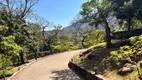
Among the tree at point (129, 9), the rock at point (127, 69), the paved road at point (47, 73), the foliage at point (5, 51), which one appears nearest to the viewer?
the rock at point (127, 69)

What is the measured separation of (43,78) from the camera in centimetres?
1102

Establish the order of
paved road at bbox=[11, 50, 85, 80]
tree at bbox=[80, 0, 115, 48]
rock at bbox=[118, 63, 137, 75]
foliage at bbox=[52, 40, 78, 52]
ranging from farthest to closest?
foliage at bbox=[52, 40, 78, 52] → tree at bbox=[80, 0, 115, 48] → paved road at bbox=[11, 50, 85, 80] → rock at bbox=[118, 63, 137, 75]

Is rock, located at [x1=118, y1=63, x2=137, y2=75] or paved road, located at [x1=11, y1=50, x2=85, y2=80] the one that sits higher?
rock, located at [x1=118, y1=63, x2=137, y2=75]

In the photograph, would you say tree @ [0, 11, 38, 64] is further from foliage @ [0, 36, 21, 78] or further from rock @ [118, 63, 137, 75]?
rock @ [118, 63, 137, 75]

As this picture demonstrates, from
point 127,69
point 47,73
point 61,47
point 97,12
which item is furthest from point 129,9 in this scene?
point 61,47

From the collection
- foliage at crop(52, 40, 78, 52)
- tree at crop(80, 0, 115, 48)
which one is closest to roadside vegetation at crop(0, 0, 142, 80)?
tree at crop(80, 0, 115, 48)

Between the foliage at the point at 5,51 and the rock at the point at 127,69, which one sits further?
the foliage at the point at 5,51

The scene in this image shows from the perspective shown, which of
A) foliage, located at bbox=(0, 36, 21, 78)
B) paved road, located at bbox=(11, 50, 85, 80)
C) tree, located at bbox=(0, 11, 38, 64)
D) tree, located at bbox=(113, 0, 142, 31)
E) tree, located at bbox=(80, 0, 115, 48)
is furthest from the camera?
tree, located at bbox=(0, 11, 38, 64)

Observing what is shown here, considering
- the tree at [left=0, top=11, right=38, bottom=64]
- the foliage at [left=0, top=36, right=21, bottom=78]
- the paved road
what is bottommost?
the paved road

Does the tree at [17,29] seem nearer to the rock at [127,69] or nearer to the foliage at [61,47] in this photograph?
the rock at [127,69]

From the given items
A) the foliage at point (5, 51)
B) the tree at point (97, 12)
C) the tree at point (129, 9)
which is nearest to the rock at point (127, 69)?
the tree at point (97, 12)

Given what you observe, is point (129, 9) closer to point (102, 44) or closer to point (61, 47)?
point (102, 44)

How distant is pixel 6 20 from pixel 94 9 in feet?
30.0

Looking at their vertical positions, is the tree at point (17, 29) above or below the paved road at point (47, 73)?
above
